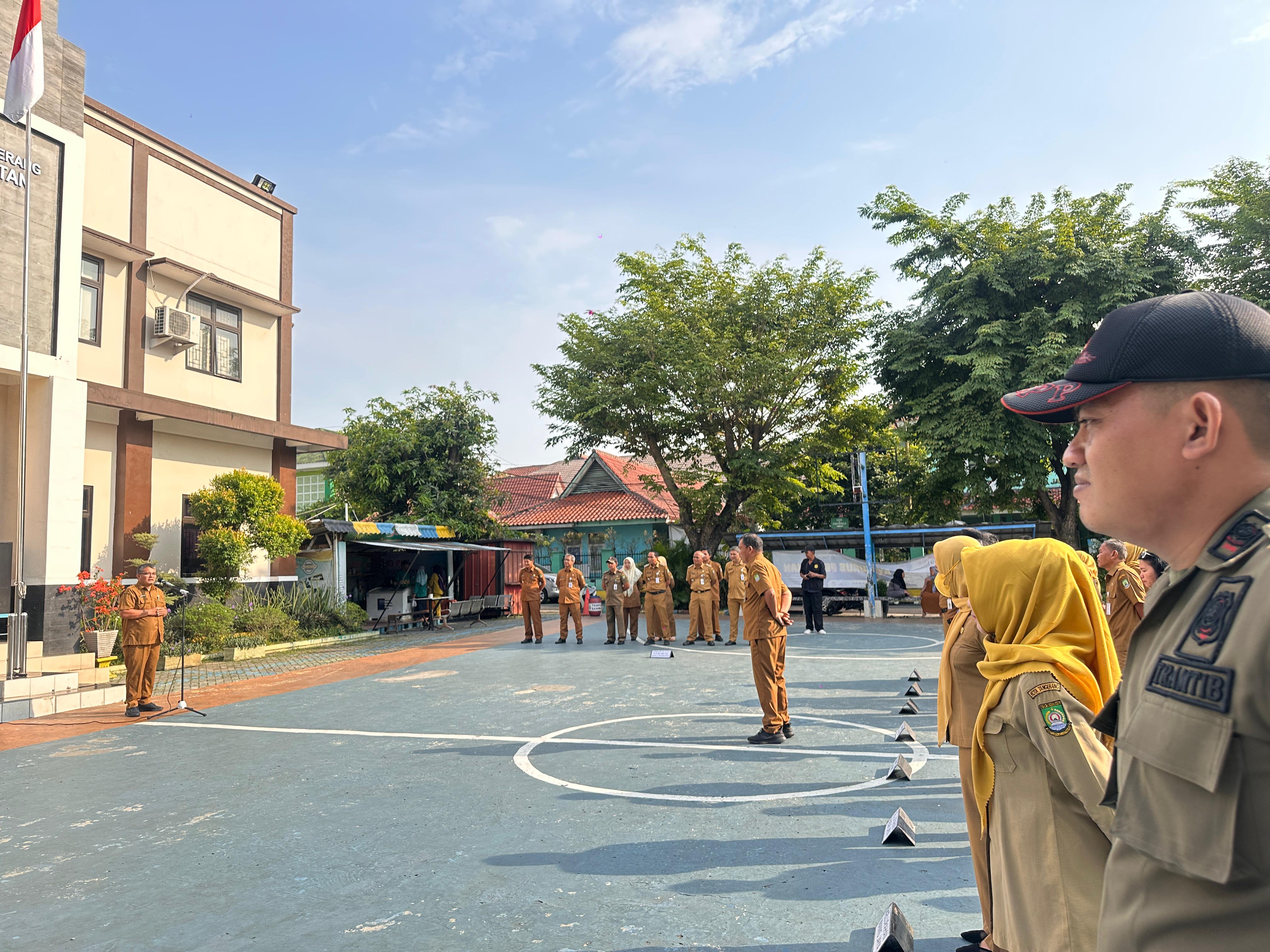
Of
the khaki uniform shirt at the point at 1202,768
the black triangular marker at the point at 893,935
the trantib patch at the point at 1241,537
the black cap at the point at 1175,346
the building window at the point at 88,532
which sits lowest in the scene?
the black triangular marker at the point at 893,935

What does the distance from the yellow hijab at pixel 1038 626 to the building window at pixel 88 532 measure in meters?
16.5

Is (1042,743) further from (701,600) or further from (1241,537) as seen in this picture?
(701,600)

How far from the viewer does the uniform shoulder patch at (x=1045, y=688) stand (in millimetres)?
2643

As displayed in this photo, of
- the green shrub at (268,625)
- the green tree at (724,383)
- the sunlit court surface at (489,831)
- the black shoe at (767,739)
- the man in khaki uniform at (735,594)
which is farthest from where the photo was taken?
the green tree at (724,383)

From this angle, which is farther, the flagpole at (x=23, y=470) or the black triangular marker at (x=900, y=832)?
the flagpole at (x=23, y=470)

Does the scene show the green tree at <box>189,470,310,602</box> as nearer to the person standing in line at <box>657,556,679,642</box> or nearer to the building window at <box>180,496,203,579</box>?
the building window at <box>180,496,203,579</box>

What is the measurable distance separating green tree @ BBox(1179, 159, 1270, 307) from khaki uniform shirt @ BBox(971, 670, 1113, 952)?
20.4m

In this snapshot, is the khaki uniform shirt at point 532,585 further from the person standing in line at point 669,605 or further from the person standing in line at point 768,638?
the person standing in line at point 768,638

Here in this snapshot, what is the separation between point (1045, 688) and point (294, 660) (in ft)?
49.0

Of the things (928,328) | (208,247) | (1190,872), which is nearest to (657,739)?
(1190,872)

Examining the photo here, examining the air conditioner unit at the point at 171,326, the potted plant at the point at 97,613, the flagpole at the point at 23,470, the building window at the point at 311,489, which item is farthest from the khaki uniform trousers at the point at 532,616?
the building window at the point at 311,489

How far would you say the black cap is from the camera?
124 centimetres

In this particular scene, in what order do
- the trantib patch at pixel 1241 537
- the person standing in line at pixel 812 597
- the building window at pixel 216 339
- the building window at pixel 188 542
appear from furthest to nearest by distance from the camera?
the person standing in line at pixel 812 597
the building window at pixel 216 339
the building window at pixel 188 542
the trantib patch at pixel 1241 537

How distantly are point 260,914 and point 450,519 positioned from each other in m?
22.9
